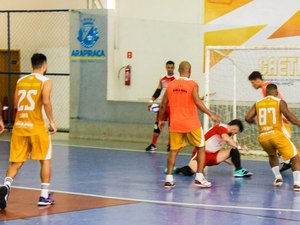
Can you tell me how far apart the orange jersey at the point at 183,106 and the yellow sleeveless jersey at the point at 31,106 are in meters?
2.78

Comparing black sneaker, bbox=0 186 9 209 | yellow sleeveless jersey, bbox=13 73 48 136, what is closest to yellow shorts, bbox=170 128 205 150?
yellow sleeveless jersey, bbox=13 73 48 136

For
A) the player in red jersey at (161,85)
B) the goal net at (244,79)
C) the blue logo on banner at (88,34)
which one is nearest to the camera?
the player in red jersey at (161,85)

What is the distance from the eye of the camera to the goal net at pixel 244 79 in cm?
1858

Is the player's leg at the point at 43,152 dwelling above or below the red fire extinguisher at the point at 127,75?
below

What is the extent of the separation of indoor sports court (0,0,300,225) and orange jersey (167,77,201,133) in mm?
903

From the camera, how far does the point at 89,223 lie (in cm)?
948

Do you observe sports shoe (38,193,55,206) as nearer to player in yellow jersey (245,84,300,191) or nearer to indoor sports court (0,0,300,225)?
indoor sports court (0,0,300,225)

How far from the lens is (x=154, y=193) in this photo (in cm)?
1201

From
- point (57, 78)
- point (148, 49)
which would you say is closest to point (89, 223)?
point (148, 49)

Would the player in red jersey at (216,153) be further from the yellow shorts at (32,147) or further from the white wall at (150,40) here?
the white wall at (150,40)

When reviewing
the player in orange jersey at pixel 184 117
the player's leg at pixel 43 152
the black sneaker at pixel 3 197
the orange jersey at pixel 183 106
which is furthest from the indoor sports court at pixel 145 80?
the black sneaker at pixel 3 197

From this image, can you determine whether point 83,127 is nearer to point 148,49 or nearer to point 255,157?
point 148,49

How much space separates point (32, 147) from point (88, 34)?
463 inches

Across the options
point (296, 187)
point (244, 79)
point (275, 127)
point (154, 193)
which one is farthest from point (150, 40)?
point (154, 193)
